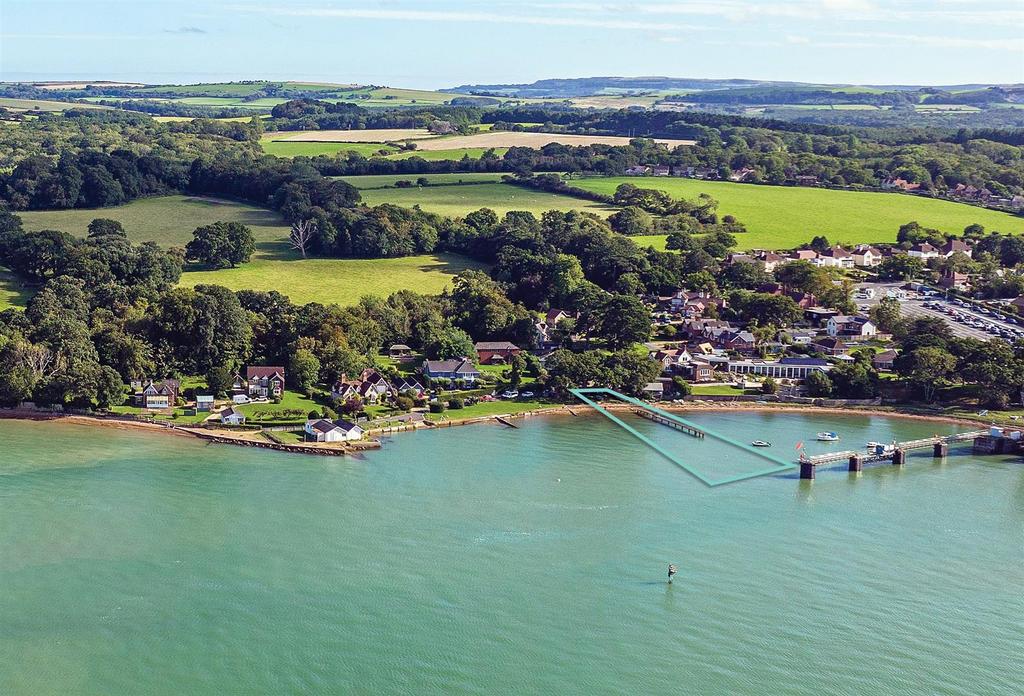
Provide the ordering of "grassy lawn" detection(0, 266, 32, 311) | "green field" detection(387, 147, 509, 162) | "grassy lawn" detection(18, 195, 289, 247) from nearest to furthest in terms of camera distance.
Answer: "grassy lawn" detection(0, 266, 32, 311)
"grassy lawn" detection(18, 195, 289, 247)
"green field" detection(387, 147, 509, 162)

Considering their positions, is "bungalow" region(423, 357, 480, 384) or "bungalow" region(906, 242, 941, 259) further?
"bungalow" region(906, 242, 941, 259)

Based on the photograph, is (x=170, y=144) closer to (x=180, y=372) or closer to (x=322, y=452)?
(x=180, y=372)

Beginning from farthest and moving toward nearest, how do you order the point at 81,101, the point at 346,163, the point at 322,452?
1. the point at 81,101
2. the point at 346,163
3. the point at 322,452

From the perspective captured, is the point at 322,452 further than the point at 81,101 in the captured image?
No

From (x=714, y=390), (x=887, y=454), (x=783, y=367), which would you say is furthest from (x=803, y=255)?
(x=887, y=454)

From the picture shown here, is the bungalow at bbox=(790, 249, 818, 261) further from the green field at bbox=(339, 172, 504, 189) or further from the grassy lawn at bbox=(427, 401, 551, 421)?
the grassy lawn at bbox=(427, 401, 551, 421)

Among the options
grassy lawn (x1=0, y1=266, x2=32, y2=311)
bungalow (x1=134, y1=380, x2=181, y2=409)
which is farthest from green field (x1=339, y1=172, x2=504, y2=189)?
bungalow (x1=134, y1=380, x2=181, y2=409)

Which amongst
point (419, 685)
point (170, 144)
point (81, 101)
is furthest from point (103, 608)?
point (81, 101)
